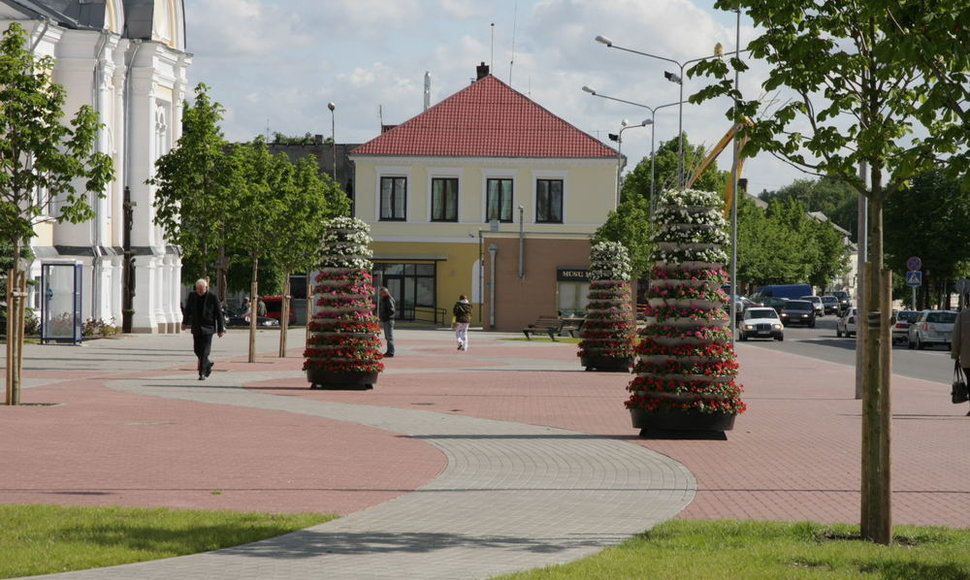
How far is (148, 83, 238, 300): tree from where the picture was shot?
32.2 m

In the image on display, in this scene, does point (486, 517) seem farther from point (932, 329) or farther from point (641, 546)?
point (932, 329)

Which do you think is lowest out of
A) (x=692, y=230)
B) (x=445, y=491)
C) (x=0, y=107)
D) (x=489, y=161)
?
(x=445, y=491)

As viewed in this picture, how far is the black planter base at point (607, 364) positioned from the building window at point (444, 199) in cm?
4111

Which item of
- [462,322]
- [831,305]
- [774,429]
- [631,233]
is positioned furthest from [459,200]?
[774,429]

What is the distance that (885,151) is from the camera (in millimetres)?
9258

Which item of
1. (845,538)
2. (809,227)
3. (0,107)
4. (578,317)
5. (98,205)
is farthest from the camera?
(809,227)

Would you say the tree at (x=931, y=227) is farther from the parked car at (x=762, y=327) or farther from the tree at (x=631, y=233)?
the parked car at (x=762, y=327)

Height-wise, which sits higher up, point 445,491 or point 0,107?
point 0,107

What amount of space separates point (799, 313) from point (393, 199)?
25879mm

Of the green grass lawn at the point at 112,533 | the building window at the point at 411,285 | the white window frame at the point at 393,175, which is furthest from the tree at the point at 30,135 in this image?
the building window at the point at 411,285

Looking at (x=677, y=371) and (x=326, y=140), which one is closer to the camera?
(x=677, y=371)

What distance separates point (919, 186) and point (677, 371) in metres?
61.9

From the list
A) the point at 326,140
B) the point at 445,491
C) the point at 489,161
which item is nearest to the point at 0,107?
the point at 445,491

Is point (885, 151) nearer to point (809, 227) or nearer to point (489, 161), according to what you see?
point (489, 161)
